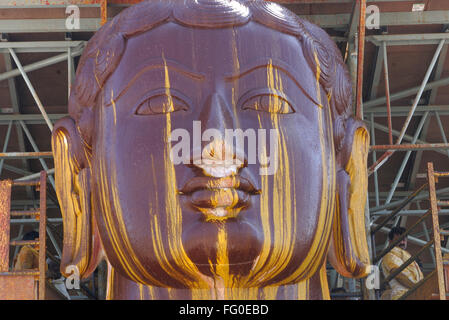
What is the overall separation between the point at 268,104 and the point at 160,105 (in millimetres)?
482

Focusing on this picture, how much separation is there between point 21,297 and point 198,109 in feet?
5.26

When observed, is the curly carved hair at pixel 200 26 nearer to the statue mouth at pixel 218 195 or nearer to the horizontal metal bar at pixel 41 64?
the statue mouth at pixel 218 195

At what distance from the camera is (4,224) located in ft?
13.7

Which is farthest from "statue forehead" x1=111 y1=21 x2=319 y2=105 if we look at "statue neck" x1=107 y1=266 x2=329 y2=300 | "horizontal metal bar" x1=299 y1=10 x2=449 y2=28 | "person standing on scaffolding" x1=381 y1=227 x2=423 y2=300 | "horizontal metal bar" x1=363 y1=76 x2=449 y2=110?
"horizontal metal bar" x1=363 y1=76 x2=449 y2=110

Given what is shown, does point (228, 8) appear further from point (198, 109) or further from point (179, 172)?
point (179, 172)

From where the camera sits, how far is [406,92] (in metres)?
8.22

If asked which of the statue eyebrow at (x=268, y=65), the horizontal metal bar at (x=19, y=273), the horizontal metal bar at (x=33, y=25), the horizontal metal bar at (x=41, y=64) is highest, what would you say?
the horizontal metal bar at (x=33, y=25)

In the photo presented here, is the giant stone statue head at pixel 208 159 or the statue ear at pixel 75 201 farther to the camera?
the statue ear at pixel 75 201

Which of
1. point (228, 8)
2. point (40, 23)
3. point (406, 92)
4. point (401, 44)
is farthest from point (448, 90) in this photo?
point (228, 8)

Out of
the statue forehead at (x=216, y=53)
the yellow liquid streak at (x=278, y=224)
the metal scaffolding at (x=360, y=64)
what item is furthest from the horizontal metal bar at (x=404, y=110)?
the yellow liquid streak at (x=278, y=224)

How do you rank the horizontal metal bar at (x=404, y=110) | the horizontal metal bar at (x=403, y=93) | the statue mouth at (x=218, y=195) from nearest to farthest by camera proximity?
the statue mouth at (x=218, y=195) < the horizontal metal bar at (x=403, y=93) < the horizontal metal bar at (x=404, y=110)

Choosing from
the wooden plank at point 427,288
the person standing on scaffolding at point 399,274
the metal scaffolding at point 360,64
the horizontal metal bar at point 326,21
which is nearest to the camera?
the wooden plank at point 427,288

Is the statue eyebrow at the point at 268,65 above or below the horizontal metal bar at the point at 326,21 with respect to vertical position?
below

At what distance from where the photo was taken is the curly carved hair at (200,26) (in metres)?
3.36
